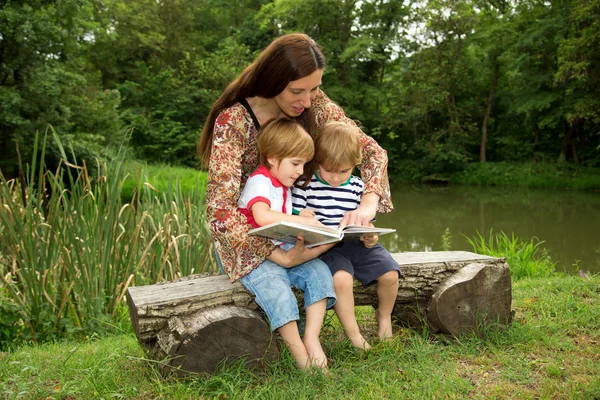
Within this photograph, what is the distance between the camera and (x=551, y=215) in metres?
12.6

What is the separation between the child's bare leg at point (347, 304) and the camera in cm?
262

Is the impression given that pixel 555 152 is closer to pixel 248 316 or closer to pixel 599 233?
pixel 599 233

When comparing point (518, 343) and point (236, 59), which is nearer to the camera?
point (518, 343)

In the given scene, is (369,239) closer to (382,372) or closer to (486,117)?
(382,372)

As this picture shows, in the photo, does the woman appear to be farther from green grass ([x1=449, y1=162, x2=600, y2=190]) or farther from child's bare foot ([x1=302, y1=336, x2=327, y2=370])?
green grass ([x1=449, y1=162, x2=600, y2=190])

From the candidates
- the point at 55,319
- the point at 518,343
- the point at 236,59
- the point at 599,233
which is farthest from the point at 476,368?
the point at 236,59

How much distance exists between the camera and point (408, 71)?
75.0 feet

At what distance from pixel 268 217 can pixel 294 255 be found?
221 millimetres

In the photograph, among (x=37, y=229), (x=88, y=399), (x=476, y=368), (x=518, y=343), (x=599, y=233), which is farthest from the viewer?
(x=599, y=233)

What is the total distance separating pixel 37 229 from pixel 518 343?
2.86 meters

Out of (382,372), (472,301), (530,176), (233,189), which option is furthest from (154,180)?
(530,176)

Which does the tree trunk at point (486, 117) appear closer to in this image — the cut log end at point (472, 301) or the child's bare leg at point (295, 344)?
the cut log end at point (472, 301)

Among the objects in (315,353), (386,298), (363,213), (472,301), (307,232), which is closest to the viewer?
(307,232)

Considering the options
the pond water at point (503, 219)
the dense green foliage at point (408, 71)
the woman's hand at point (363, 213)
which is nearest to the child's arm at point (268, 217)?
the woman's hand at point (363, 213)
